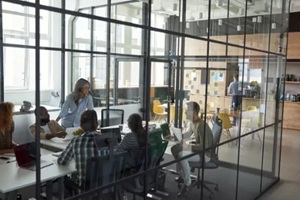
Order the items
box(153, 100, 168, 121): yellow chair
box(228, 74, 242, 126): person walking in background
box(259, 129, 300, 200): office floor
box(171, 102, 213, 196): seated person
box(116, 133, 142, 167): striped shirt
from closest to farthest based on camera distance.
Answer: box(116, 133, 142, 167): striped shirt < box(153, 100, 168, 121): yellow chair < box(171, 102, 213, 196): seated person < box(228, 74, 242, 126): person walking in background < box(259, 129, 300, 200): office floor

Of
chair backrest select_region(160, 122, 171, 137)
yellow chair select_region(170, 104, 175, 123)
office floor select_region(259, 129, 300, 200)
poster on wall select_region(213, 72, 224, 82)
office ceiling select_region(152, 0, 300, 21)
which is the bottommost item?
office floor select_region(259, 129, 300, 200)

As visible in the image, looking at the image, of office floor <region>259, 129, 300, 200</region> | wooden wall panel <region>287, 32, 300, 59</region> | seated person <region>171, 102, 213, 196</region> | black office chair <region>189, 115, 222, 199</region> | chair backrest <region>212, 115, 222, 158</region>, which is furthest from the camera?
wooden wall panel <region>287, 32, 300, 59</region>

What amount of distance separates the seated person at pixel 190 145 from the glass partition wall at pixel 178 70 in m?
0.02

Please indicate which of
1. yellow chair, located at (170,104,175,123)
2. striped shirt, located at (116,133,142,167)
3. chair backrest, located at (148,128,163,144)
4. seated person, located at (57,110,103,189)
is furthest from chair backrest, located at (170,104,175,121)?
seated person, located at (57,110,103,189)

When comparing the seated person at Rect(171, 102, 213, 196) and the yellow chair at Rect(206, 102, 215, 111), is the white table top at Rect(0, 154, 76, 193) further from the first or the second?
the yellow chair at Rect(206, 102, 215, 111)

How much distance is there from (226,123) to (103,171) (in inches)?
92.8

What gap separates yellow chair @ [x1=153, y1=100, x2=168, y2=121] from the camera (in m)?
3.27

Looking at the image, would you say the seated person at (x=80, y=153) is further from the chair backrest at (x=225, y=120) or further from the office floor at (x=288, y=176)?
the office floor at (x=288, y=176)

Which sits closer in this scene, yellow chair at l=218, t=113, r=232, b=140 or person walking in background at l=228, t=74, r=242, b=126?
yellow chair at l=218, t=113, r=232, b=140

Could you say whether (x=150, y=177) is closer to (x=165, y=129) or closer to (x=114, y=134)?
(x=114, y=134)

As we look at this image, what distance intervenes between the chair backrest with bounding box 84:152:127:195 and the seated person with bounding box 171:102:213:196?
34.0 inches

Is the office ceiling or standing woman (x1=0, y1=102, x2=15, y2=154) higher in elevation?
the office ceiling

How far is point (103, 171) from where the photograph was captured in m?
2.50

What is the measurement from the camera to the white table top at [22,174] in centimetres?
237
